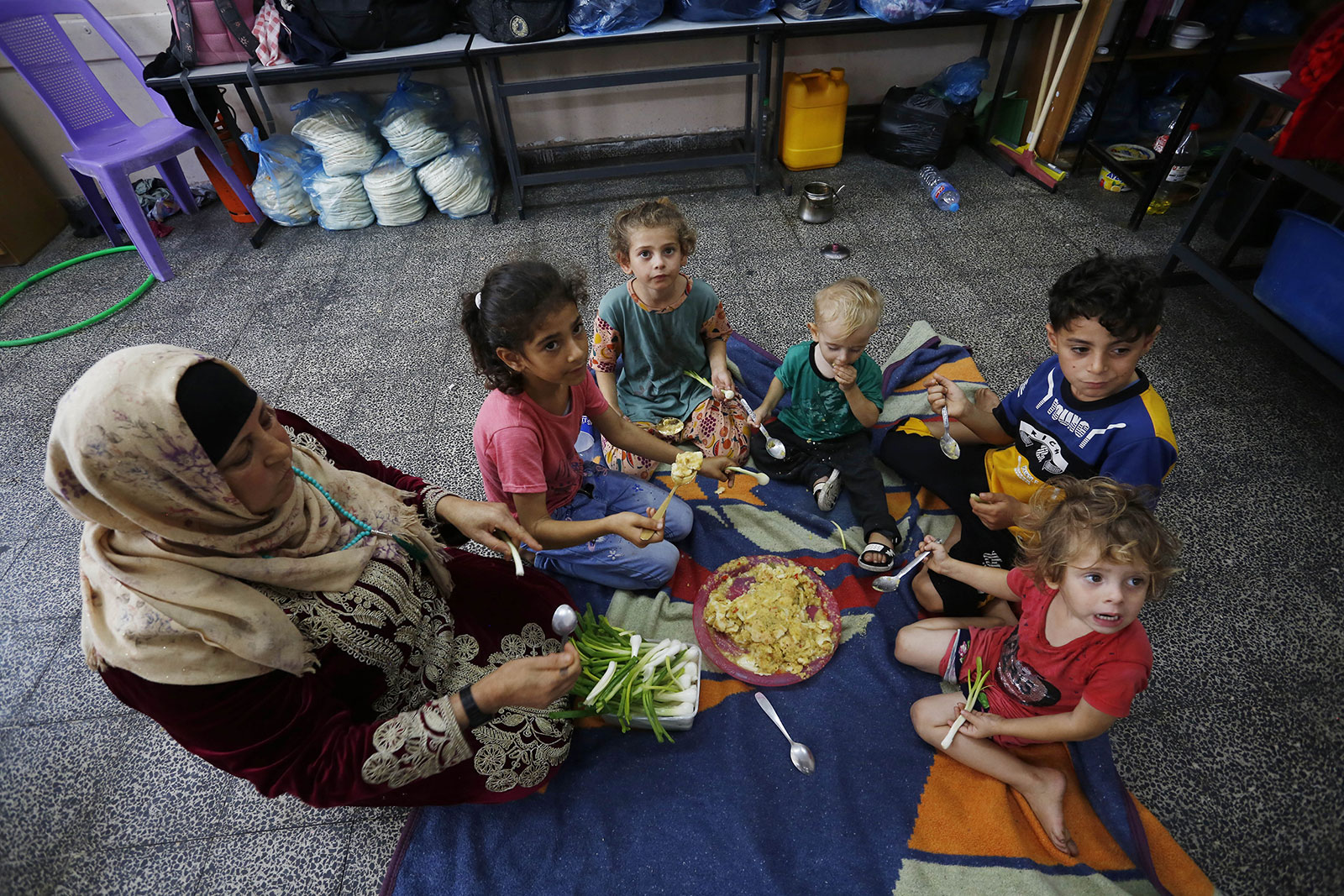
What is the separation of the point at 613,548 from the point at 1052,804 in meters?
1.36

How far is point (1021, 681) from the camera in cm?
164

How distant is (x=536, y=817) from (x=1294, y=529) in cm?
272

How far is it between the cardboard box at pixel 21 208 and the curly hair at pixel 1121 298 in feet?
19.2

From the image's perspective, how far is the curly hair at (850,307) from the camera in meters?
2.06

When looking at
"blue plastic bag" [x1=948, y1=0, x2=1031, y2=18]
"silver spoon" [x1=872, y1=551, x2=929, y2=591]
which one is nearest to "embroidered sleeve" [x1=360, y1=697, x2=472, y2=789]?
"silver spoon" [x1=872, y1=551, x2=929, y2=591]

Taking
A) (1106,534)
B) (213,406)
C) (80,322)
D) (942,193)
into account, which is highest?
(213,406)

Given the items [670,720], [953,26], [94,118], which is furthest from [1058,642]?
[94,118]

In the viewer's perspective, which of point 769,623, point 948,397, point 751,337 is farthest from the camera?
point 751,337

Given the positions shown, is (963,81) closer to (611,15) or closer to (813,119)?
(813,119)

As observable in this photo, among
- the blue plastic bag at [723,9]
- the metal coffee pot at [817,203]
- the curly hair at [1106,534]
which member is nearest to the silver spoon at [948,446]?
the curly hair at [1106,534]

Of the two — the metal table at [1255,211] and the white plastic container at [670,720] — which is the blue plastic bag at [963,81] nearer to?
the metal table at [1255,211]

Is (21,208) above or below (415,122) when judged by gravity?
below

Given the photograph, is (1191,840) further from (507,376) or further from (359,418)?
(359,418)

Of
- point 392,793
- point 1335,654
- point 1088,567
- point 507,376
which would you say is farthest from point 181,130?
point 1335,654
